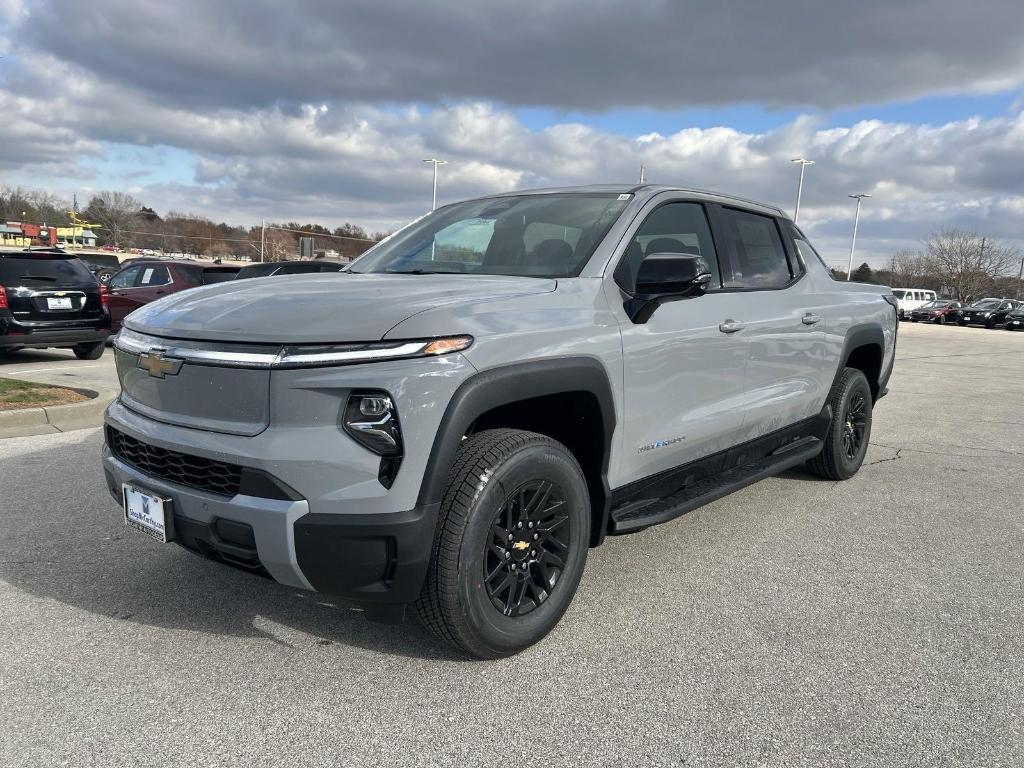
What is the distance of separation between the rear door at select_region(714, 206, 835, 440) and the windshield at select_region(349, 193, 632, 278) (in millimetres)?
922

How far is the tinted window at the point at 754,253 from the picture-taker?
13.7ft

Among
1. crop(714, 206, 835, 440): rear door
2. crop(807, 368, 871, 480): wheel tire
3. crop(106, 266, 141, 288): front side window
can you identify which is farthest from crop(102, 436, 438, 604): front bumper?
crop(106, 266, 141, 288): front side window

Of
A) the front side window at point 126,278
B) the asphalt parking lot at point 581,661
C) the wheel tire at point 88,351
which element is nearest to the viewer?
the asphalt parking lot at point 581,661

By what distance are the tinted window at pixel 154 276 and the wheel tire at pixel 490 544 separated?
468 inches

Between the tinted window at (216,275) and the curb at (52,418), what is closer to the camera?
the curb at (52,418)

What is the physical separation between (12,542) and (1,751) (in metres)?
1.94

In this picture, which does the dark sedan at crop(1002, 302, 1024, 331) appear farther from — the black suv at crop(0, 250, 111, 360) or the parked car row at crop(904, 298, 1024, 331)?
the black suv at crop(0, 250, 111, 360)

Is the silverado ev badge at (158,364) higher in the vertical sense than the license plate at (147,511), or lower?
higher

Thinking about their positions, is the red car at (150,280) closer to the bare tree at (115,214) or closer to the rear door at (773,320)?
the rear door at (773,320)

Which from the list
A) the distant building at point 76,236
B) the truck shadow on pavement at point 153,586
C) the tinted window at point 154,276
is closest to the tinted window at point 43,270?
the tinted window at point 154,276

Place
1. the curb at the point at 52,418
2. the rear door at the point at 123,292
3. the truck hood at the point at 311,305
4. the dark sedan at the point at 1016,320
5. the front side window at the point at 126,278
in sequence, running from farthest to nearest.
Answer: the dark sedan at the point at 1016,320 < the front side window at the point at 126,278 < the rear door at the point at 123,292 < the curb at the point at 52,418 < the truck hood at the point at 311,305

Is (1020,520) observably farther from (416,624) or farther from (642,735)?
(416,624)

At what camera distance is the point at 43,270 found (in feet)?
33.7

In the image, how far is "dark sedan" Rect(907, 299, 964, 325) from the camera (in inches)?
1779
